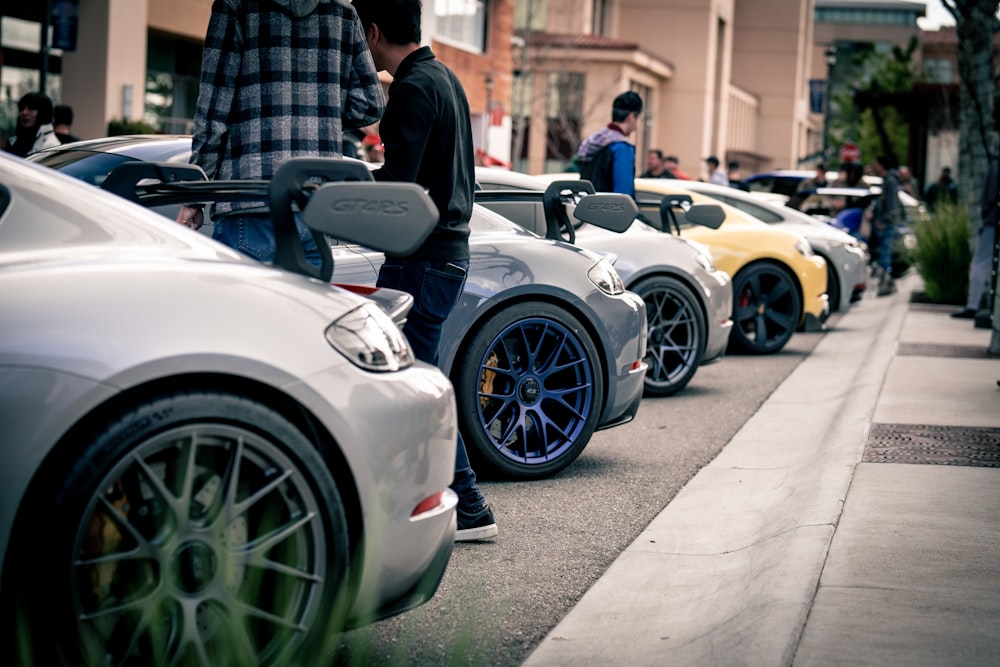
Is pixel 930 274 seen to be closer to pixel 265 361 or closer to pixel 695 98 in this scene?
pixel 265 361

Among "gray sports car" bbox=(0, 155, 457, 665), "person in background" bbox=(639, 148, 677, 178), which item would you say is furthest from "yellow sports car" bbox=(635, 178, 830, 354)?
"gray sports car" bbox=(0, 155, 457, 665)

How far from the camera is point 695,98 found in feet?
224

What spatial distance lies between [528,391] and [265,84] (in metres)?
1.79

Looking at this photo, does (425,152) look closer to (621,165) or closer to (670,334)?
(670,334)

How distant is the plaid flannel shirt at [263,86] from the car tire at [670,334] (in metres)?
3.88

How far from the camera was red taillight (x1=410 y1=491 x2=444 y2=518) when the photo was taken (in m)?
3.55

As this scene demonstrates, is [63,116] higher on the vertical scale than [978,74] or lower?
lower

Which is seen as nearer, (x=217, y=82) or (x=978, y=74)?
(x=217, y=82)

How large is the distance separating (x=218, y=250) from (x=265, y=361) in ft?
1.41

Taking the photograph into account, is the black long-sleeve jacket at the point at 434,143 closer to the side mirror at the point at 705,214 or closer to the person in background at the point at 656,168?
the side mirror at the point at 705,214

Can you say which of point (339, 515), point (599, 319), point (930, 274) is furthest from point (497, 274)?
point (930, 274)

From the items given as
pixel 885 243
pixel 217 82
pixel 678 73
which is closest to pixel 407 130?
pixel 217 82

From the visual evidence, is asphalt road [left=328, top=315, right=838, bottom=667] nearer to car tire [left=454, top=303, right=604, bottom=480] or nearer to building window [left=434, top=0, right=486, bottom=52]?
car tire [left=454, top=303, right=604, bottom=480]

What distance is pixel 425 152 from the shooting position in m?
4.87
